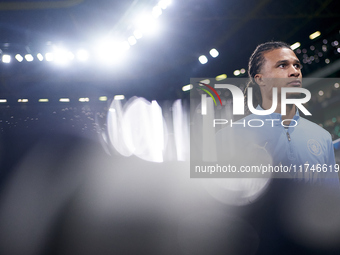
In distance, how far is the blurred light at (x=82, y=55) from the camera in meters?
2.89

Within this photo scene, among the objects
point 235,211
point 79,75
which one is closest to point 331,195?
point 235,211

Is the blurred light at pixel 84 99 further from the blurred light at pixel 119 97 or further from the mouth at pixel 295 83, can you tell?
the mouth at pixel 295 83

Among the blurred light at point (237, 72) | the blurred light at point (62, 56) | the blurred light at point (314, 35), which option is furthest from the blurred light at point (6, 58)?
the blurred light at point (314, 35)

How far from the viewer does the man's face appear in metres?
1.45

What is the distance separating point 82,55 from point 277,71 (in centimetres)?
218

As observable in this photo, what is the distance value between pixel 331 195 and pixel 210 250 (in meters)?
0.78

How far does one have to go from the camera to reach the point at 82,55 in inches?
115

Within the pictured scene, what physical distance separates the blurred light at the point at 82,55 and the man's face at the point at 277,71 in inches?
80.0

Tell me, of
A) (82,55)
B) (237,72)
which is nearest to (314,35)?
(237,72)

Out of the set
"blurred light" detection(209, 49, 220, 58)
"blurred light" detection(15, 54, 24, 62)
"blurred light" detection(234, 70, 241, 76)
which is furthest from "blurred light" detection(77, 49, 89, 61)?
"blurred light" detection(234, 70, 241, 76)

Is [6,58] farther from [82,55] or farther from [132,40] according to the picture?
[132,40]

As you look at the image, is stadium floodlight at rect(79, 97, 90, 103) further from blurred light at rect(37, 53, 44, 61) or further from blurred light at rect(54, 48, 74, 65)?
blurred light at rect(37, 53, 44, 61)

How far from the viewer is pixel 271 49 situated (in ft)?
5.16

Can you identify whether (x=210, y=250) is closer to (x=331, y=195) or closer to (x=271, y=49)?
(x=331, y=195)
